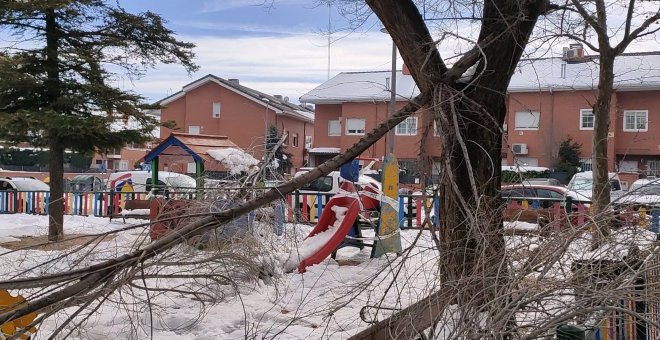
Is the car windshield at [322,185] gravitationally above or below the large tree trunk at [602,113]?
below

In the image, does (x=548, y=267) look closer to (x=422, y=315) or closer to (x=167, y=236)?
(x=422, y=315)

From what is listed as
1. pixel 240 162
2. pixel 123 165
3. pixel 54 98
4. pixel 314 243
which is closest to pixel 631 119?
pixel 314 243

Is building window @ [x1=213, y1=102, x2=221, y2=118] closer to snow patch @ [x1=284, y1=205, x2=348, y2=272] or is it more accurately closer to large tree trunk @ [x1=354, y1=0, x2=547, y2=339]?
snow patch @ [x1=284, y1=205, x2=348, y2=272]

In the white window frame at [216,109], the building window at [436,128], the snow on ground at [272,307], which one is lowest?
the snow on ground at [272,307]

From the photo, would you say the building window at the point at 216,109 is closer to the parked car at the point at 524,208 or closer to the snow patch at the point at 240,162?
the snow patch at the point at 240,162

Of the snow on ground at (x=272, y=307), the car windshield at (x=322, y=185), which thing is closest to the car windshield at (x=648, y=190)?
the snow on ground at (x=272, y=307)

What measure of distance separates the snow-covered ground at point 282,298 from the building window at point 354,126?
28434 millimetres

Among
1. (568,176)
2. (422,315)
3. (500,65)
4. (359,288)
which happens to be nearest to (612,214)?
(422,315)

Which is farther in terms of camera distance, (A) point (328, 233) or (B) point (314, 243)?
(A) point (328, 233)

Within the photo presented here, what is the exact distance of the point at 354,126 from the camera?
38.7 meters

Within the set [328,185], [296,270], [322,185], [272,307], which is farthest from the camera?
[322,185]

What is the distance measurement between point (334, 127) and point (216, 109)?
9.37 metres

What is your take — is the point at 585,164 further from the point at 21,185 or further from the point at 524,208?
the point at 524,208

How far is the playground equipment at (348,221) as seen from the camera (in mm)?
9680
